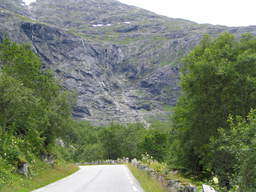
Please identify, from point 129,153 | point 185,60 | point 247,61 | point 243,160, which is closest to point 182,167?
point 185,60

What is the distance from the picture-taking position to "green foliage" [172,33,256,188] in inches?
858

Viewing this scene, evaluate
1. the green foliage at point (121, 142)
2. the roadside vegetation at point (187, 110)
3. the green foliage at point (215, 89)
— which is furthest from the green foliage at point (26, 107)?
the green foliage at point (121, 142)

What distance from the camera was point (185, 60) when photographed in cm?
2630

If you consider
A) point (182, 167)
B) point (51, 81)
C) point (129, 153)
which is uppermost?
point (51, 81)

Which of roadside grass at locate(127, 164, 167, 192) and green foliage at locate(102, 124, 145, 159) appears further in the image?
green foliage at locate(102, 124, 145, 159)

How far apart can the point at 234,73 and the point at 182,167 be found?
11395 millimetres

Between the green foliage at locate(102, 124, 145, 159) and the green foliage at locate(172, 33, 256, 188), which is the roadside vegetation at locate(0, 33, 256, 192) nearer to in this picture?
the green foliage at locate(172, 33, 256, 188)

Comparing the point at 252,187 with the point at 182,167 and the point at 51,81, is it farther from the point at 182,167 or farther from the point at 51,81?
the point at 51,81

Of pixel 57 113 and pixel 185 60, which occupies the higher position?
pixel 185 60

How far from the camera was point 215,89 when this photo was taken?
2316cm

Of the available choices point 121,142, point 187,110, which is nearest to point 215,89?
point 187,110

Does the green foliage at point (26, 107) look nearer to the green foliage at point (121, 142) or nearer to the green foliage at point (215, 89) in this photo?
the green foliage at point (215, 89)

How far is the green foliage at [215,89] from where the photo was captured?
2180 cm

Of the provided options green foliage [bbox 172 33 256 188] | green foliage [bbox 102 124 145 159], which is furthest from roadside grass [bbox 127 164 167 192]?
green foliage [bbox 102 124 145 159]
